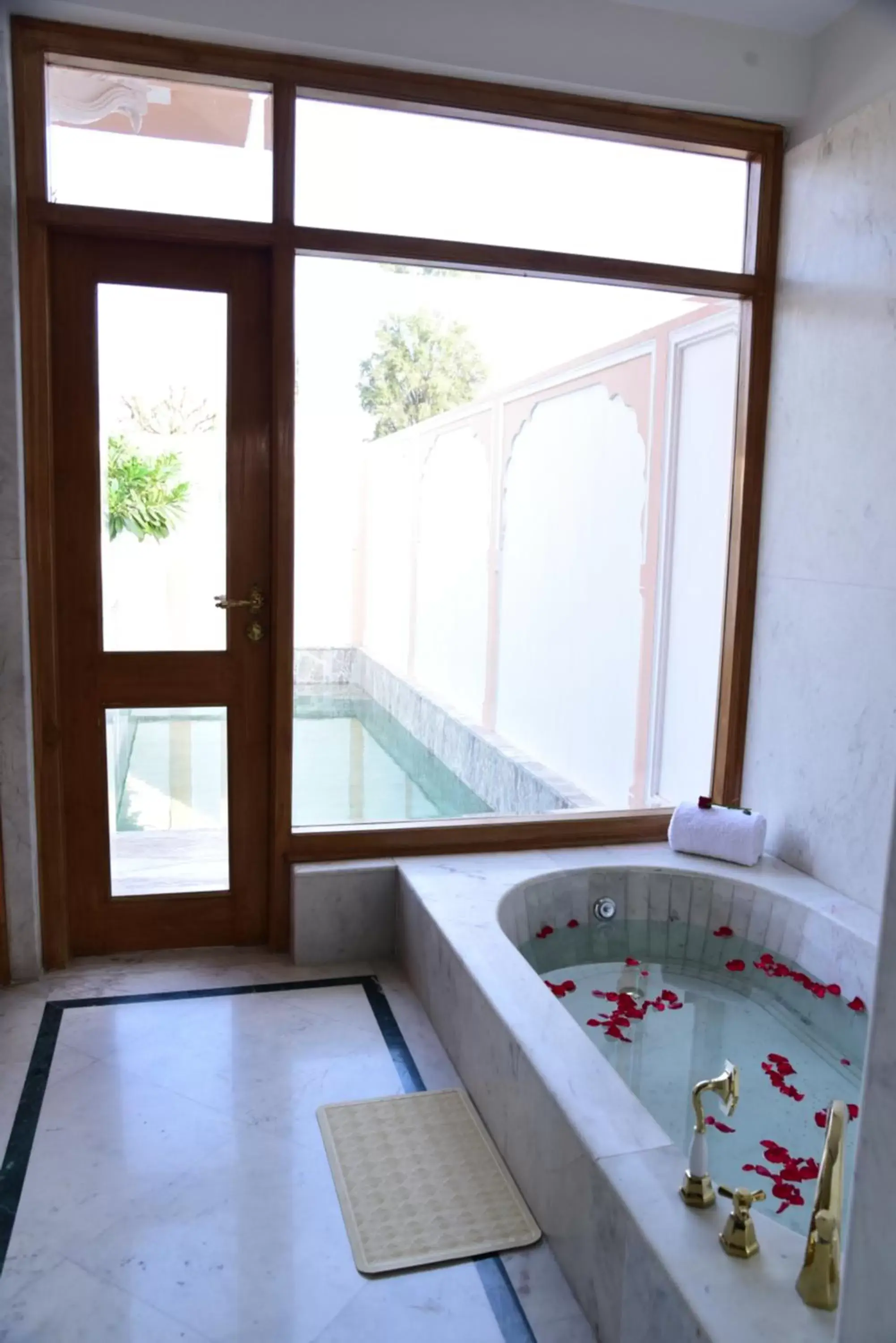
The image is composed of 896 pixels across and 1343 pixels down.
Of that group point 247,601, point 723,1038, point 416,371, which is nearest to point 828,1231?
point 723,1038

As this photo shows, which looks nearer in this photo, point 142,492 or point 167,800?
point 142,492

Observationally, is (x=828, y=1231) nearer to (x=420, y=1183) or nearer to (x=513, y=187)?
(x=420, y=1183)

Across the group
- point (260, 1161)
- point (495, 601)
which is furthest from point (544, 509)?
point (260, 1161)

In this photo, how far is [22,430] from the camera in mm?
2596

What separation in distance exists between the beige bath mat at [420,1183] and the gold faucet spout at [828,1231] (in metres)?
0.61

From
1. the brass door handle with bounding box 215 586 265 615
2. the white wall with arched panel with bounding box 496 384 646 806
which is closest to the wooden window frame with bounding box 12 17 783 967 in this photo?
the brass door handle with bounding box 215 586 265 615

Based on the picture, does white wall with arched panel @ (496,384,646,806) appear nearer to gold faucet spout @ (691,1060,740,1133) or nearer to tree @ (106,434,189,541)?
tree @ (106,434,189,541)

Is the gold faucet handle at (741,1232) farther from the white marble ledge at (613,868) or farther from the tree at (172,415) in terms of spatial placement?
the tree at (172,415)

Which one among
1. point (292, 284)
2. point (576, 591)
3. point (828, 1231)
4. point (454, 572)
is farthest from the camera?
point (454, 572)

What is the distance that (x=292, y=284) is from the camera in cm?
277

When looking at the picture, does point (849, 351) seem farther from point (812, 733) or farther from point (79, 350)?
point (79, 350)

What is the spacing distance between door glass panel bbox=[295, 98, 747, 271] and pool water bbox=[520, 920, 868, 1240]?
2.07 metres

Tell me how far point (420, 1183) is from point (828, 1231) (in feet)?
2.90

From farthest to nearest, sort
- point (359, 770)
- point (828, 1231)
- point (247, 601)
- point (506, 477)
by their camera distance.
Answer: point (506, 477)
point (359, 770)
point (247, 601)
point (828, 1231)
